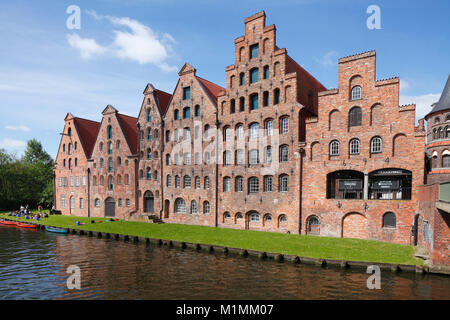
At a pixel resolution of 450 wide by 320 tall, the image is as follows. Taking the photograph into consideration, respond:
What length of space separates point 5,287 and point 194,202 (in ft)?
66.8

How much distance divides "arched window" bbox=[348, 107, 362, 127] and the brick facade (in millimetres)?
81

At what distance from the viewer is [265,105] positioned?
29.2 metres

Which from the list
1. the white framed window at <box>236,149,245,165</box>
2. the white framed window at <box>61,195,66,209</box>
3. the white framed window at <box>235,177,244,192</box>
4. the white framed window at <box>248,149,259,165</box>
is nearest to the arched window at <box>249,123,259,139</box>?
the white framed window at <box>248,149,259,165</box>

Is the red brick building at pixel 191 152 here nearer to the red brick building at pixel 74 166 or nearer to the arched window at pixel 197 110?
the arched window at pixel 197 110

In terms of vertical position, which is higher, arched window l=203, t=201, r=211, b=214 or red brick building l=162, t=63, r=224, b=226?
red brick building l=162, t=63, r=224, b=226

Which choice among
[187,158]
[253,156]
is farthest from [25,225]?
[253,156]

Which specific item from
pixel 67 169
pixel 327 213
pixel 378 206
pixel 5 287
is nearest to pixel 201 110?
pixel 327 213

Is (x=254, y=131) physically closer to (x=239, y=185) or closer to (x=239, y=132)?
(x=239, y=132)

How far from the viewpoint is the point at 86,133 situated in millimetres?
47656

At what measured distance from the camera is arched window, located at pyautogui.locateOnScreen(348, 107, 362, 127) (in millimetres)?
24125

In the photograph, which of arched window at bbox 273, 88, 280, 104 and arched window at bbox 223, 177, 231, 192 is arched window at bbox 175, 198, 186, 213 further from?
arched window at bbox 273, 88, 280, 104

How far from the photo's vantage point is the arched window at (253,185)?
96.2 ft

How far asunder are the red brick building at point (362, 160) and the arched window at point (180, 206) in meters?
15.2

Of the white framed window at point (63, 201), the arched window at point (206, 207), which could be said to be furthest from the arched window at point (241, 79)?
the white framed window at point (63, 201)
